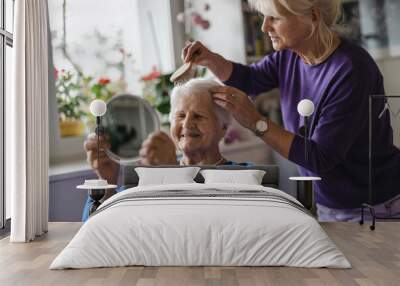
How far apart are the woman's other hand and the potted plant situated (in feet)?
3.52

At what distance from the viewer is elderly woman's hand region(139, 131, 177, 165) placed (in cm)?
574

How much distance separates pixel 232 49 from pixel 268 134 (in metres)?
0.98

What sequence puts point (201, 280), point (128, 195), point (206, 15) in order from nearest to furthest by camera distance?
1. point (201, 280)
2. point (128, 195)
3. point (206, 15)

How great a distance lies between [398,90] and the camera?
580 centimetres

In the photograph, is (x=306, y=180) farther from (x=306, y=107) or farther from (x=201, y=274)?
(x=201, y=274)

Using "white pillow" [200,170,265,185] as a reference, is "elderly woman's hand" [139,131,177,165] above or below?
above

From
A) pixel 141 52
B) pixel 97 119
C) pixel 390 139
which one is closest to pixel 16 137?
pixel 97 119

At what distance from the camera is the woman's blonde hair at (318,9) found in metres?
5.35

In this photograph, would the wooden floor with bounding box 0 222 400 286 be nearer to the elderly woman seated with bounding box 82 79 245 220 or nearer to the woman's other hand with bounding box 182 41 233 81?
the elderly woman seated with bounding box 82 79 245 220

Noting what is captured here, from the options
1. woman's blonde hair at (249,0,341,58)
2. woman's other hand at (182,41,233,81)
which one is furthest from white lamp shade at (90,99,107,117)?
woman's blonde hair at (249,0,341,58)

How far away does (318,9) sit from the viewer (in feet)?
18.0

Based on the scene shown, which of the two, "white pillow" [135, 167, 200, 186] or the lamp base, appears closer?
the lamp base

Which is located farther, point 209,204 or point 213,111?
point 213,111

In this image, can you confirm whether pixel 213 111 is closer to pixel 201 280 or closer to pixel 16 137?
pixel 16 137
